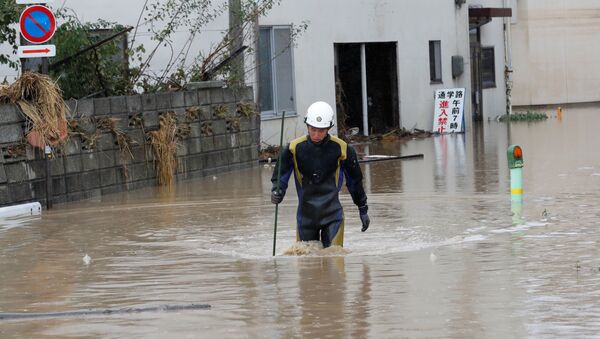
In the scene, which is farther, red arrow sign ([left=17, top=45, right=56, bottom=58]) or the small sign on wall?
the small sign on wall

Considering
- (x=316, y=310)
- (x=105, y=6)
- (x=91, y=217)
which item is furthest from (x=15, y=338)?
(x=105, y=6)

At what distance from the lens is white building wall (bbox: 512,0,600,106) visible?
4706 centimetres

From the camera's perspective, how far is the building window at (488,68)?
1526 inches

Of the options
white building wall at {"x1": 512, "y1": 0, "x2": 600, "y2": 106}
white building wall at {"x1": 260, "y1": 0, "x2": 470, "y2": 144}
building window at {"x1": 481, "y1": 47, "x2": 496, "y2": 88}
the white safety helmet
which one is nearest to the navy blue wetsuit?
the white safety helmet

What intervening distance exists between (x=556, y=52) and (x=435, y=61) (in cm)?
1598

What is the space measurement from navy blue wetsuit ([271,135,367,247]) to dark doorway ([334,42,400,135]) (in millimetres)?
18062

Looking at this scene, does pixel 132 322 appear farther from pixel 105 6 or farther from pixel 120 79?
pixel 105 6

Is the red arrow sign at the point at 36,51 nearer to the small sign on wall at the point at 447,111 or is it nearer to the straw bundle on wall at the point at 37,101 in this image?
the straw bundle on wall at the point at 37,101

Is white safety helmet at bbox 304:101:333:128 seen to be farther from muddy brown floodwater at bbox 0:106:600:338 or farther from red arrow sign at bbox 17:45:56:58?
red arrow sign at bbox 17:45:56:58

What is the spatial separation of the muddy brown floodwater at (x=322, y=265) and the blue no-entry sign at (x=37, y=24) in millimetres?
2176

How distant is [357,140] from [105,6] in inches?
320

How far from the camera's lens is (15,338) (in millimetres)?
8094

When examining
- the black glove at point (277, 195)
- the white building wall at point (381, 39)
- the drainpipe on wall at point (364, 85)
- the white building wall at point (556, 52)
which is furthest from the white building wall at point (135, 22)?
the white building wall at point (556, 52)

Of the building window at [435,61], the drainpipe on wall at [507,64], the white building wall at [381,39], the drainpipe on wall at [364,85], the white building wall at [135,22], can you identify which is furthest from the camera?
the drainpipe on wall at [507,64]
